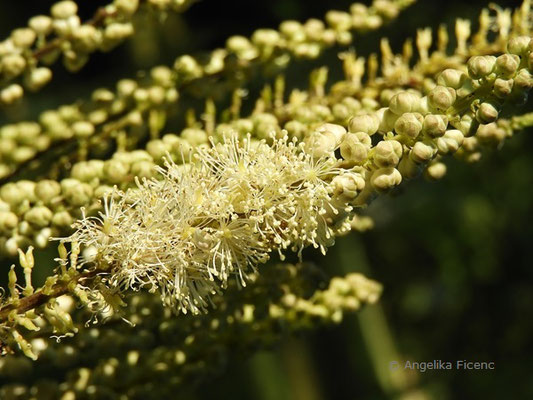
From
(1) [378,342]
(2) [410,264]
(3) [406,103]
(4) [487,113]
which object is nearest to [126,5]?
(3) [406,103]

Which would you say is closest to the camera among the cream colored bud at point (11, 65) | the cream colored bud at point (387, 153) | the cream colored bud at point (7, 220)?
the cream colored bud at point (387, 153)

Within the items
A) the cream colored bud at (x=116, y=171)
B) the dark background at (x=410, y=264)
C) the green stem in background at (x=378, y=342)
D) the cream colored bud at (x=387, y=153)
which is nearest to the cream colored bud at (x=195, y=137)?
the cream colored bud at (x=116, y=171)

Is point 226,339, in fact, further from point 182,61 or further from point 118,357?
point 182,61

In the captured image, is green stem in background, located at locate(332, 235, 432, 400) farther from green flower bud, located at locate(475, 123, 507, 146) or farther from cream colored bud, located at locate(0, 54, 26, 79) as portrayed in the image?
cream colored bud, located at locate(0, 54, 26, 79)

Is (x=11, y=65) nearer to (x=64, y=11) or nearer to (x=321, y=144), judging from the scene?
(x=64, y=11)

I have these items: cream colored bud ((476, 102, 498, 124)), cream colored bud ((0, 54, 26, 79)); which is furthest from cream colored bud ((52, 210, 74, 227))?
cream colored bud ((476, 102, 498, 124))

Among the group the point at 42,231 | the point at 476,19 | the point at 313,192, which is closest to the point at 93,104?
the point at 42,231

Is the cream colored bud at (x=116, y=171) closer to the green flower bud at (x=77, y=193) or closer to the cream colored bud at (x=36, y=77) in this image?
the green flower bud at (x=77, y=193)
